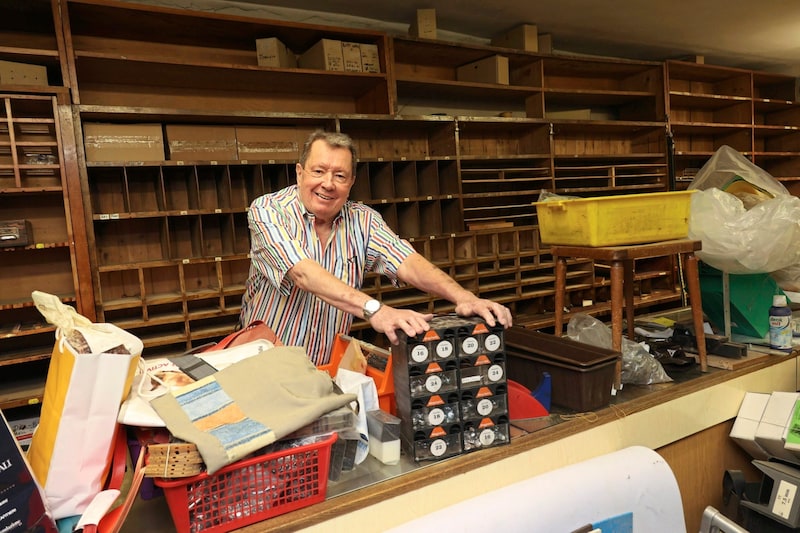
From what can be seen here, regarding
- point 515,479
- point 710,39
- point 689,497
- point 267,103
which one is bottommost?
point 689,497

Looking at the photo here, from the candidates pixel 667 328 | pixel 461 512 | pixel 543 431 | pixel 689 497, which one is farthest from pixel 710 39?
pixel 461 512

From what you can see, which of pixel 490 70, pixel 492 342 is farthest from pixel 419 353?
pixel 490 70

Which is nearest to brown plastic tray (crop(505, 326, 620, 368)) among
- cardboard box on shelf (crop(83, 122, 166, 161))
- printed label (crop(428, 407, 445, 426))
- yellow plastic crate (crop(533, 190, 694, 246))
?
yellow plastic crate (crop(533, 190, 694, 246))

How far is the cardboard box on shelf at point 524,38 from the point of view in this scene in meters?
3.96

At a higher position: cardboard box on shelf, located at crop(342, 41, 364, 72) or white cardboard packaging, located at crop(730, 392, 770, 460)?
cardboard box on shelf, located at crop(342, 41, 364, 72)

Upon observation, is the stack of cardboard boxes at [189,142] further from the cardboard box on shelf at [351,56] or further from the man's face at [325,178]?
the man's face at [325,178]

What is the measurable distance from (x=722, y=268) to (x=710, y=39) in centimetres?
409

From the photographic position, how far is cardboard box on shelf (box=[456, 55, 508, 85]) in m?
3.79

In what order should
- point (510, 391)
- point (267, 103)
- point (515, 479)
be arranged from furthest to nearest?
point (267, 103)
point (510, 391)
point (515, 479)

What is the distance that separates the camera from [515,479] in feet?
3.88

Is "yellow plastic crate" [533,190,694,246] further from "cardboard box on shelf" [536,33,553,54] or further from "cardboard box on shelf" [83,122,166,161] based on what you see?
"cardboard box on shelf" [536,33,553,54]

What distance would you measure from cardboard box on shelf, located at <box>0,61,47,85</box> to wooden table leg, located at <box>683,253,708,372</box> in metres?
2.90

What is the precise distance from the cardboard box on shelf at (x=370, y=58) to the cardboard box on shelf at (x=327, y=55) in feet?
0.49

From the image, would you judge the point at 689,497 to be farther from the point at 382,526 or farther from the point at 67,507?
the point at 67,507
